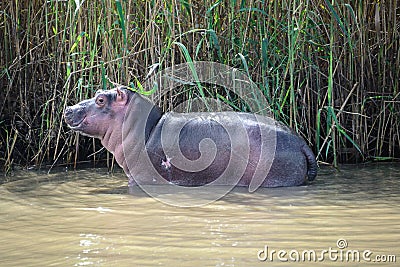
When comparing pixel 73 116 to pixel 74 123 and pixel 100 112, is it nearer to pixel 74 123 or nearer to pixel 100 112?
pixel 74 123

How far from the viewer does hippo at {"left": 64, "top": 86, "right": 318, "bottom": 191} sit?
446 cm

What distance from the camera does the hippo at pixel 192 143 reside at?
4.46 m

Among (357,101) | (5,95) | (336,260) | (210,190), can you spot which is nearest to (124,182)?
(210,190)

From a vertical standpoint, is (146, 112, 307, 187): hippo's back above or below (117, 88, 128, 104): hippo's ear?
below

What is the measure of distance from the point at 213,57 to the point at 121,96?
842 millimetres

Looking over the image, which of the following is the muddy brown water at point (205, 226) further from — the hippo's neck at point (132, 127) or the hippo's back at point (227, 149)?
the hippo's neck at point (132, 127)

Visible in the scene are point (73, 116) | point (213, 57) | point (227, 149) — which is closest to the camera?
point (227, 149)

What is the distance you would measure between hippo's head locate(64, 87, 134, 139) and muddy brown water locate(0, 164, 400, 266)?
0.41m

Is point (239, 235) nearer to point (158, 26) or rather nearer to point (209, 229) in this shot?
point (209, 229)

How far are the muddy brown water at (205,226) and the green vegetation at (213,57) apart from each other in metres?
0.75

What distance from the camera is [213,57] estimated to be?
5.13 metres

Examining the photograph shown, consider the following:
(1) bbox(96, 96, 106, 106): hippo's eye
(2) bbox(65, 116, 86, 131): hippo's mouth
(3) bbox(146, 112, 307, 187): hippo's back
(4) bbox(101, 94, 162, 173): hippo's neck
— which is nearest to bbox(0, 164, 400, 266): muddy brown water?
(3) bbox(146, 112, 307, 187): hippo's back

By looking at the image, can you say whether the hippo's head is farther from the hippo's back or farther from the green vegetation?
the hippo's back

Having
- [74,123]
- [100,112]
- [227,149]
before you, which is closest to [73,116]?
[74,123]
